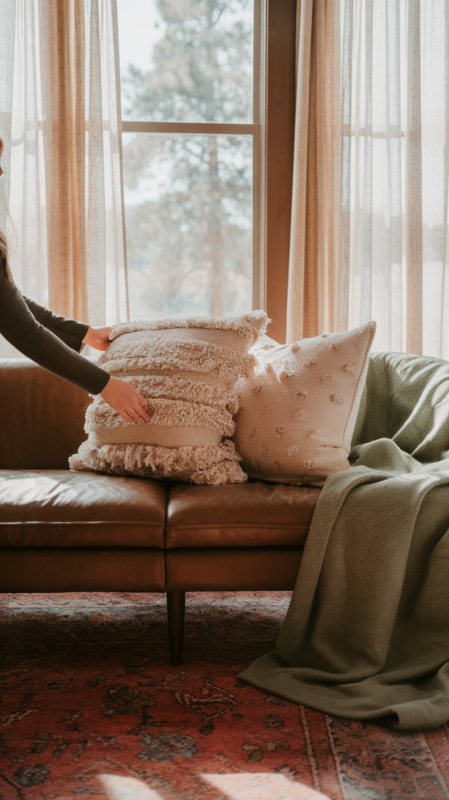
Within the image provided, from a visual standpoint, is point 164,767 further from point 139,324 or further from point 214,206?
point 214,206

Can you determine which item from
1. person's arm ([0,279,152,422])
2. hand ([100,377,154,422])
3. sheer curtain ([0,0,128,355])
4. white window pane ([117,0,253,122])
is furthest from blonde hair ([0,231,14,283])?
white window pane ([117,0,253,122])

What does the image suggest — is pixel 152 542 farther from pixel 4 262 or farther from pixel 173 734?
pixel 4 262

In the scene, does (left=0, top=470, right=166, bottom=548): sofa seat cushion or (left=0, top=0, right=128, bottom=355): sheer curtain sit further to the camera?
(left=0, top=0, right=128, bottom=355): sheer curtain

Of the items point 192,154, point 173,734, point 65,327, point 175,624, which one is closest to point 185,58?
point 192,154

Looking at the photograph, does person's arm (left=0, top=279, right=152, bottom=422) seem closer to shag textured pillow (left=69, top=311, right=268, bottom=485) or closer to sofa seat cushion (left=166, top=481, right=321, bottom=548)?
shag textured pillow (left=69, top=311, right=268, bottom=485)

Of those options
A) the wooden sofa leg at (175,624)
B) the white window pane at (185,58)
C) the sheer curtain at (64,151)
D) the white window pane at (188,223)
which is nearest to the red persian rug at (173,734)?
the wooden sofa leg at (175,624)

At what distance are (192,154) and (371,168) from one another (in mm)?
811

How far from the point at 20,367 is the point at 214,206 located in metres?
1.28

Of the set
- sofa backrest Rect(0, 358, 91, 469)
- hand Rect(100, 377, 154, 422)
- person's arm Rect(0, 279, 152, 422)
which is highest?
person's arm Rect(0, 279, 152, 422)

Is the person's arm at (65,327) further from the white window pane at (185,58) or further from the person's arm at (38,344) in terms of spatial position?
the white window pane at (185,58)

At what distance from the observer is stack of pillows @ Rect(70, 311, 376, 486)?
5.43 feet

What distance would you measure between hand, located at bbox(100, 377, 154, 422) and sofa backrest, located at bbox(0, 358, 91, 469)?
0.45m

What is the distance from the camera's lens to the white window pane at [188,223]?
9.25 ft

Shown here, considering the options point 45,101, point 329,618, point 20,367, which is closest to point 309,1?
point 45,101
